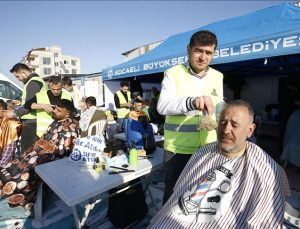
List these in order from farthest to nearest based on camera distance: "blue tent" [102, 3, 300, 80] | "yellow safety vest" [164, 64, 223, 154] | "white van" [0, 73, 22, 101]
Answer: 1. "white van" [0, 73, 22, 101]
2. "blue tent" [102, 3, 300, 80]
3. "yellow safety vest" [164, 64, 223, 154]

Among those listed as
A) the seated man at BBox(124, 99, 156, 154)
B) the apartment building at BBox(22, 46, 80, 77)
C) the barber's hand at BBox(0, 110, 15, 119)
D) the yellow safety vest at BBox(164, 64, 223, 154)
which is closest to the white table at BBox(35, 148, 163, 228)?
the seated man at BBox(124, 99, 156, 154)

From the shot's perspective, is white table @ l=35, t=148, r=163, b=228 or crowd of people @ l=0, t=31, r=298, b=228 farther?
white table @ l=35, t=148, r=163, b=228

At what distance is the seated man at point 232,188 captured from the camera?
1.33 meters

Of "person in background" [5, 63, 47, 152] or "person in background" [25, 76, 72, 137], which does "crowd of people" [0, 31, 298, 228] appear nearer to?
"person in background" [25, 76, 72, 137]

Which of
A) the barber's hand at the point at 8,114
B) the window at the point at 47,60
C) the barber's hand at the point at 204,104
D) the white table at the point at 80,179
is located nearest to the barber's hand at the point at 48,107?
the white table at the point at 80,179

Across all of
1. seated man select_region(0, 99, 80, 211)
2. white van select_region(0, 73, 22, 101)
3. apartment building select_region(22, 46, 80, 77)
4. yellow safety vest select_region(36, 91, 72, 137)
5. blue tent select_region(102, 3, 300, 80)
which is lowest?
seated man select_region(0, 99, 80, 211)

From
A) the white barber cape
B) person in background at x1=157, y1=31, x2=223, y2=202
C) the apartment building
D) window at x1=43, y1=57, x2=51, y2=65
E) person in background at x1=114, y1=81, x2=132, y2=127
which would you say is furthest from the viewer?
window at x1=43, y1=57, x2=51, y2=65

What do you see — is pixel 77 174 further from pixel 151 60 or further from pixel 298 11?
pixel 298 11

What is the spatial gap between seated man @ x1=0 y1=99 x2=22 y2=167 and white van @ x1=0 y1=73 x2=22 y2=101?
3.83 m

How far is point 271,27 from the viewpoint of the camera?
3400 mm

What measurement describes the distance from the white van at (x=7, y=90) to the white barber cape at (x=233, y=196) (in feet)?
23.2

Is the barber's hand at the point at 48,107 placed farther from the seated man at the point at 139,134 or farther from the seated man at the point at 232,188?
the seated man at the point at 232,188

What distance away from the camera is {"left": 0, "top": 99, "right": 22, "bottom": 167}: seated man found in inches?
128

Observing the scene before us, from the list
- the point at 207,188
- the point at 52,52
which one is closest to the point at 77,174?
the point at 207,188
